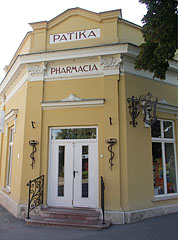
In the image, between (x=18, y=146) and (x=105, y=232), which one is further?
(x=18, y=146)

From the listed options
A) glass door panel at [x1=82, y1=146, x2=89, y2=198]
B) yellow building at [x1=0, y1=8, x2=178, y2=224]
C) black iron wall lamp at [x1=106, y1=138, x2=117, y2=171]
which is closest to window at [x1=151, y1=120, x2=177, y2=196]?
yellow building at [x1=0, y1=8, x2=178, y2=224]

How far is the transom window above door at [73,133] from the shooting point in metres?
6.71

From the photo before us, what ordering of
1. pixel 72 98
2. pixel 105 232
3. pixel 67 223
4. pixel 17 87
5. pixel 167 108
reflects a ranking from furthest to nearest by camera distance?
pixel 17 87
pixel 167 108
pixel 72 98
pixel 67 223
pixel 105 232

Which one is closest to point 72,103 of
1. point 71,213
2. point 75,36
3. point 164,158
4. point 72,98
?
point 72,98

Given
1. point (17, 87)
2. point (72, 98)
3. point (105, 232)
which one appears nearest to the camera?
point (105, 232)

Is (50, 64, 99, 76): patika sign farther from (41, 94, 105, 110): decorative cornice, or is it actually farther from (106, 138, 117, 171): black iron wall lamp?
(106, 138, 117, 171): black iron wall lamp

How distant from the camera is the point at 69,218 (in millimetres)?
5934

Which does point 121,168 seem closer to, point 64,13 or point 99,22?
point 99,22

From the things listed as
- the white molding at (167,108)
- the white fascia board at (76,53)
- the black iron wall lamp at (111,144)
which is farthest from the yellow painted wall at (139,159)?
the white fascia board at (76,53)

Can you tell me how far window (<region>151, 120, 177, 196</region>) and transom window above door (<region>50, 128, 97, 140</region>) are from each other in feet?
6.79

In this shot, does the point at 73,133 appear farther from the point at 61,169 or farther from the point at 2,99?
the point at 2,99

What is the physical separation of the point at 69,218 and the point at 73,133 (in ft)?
8.02

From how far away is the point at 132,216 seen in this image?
19.4 feet

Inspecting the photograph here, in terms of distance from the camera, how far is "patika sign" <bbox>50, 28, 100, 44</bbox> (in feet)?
23.3
